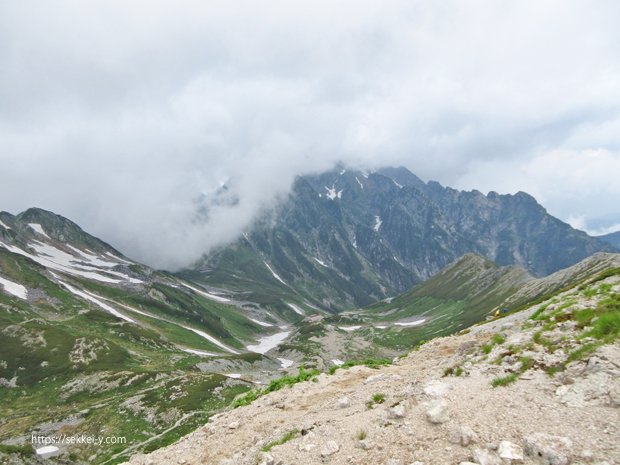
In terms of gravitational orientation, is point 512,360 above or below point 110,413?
above

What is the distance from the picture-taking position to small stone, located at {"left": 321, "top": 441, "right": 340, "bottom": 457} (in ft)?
45.8

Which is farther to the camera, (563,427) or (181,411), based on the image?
(181,411)

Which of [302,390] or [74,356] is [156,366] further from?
[302,390]

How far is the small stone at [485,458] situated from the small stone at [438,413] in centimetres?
188

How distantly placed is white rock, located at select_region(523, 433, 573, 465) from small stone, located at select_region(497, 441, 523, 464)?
0.80 feet

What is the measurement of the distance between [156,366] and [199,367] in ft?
49.5

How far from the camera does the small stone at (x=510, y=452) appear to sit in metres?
11.0

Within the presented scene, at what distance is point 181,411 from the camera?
79375 mm

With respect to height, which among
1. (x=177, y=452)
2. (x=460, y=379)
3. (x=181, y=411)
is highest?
(x=460, y=379)

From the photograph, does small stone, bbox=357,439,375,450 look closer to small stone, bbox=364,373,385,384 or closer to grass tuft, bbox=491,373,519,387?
grass tuft, bbox=491,373,519,387

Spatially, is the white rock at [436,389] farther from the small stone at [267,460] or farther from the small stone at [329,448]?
the small stone at [267,460]

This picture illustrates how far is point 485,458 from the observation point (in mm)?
11234

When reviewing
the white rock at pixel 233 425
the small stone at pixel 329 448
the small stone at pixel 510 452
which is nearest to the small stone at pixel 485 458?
the small stone at pixel 510 452

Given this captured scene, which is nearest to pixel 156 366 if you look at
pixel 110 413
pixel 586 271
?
pixel 110 413
